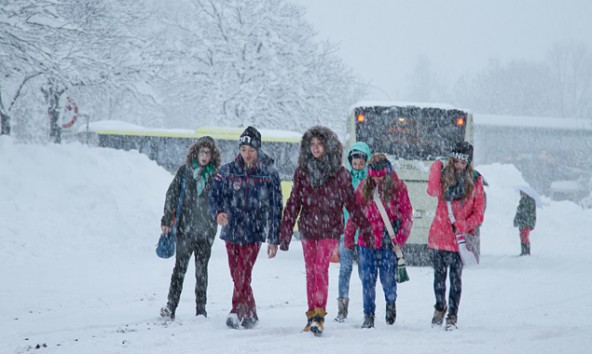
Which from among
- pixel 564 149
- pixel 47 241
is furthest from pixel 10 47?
pixel 564 149

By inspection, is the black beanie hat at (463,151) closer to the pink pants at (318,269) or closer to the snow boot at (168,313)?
the pink pants at (318,269)

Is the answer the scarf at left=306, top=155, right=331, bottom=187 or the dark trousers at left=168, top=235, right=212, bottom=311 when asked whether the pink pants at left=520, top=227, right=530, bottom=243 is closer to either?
the dark trousers at left=168, top=235, right=212, bottom=311

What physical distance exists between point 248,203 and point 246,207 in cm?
4

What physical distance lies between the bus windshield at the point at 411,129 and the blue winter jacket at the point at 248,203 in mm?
7721

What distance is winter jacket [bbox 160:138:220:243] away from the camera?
655 cm

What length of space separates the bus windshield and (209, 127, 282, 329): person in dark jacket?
304 inches

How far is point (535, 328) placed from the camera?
6016mm

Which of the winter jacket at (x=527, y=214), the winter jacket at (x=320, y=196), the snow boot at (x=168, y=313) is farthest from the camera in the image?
the winter jacket at (x=527, y=214)

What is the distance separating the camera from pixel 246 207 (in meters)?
6.11

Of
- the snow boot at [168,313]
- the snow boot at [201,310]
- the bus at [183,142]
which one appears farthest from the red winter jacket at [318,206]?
the bus at [183,142]

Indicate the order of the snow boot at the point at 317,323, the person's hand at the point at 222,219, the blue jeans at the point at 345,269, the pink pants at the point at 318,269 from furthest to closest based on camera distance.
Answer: the blue jeans at the point at 345,269 < the person's hand at the point at 222,219 < the pink pants at the point at 318,269 < the snow boot at the point at 317,323

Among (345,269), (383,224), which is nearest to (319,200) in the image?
(383,224)

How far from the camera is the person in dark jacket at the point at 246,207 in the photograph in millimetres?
6105

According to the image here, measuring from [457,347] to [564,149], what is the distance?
137 feet
